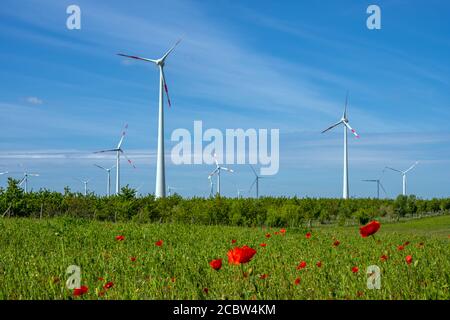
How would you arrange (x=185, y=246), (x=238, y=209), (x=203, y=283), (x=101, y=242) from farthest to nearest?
(x=238, y=209), (x=101, y=242), (x=185, y=246), (x=203, y=283)

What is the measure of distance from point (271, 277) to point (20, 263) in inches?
220

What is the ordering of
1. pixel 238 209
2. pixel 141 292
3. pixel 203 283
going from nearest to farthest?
pixel 141 292 < pixel 203 283 < pixel 238 209

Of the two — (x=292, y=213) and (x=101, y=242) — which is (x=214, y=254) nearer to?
(x=101, y=242)

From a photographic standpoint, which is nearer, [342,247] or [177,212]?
[342,247]

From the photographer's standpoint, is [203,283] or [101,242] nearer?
[203,283]

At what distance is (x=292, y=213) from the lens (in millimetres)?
44156

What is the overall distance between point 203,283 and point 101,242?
8279mm

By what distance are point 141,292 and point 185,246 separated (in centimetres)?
716

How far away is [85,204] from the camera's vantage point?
43.6 m
